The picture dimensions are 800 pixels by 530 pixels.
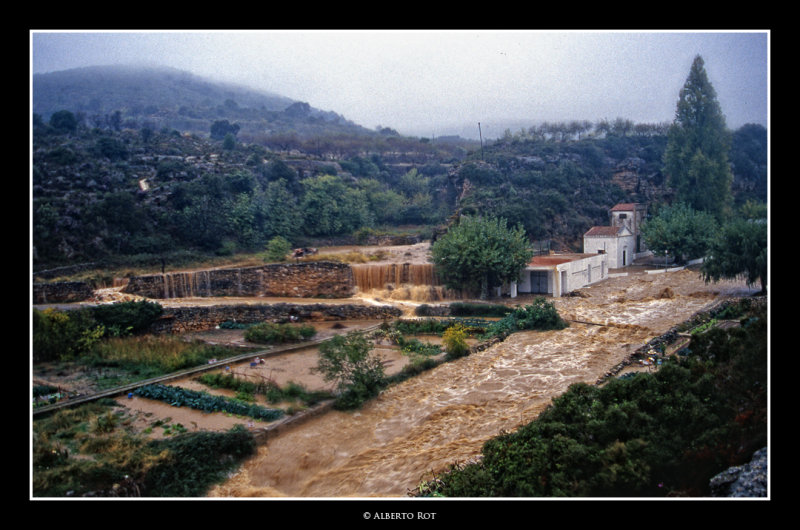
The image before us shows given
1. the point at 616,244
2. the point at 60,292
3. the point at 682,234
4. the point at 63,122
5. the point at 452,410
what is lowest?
the point at 452,410

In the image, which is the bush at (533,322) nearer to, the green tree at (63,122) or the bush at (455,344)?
the bush at (455,344)

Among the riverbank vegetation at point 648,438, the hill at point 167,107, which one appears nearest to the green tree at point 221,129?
the hill at point 167,107

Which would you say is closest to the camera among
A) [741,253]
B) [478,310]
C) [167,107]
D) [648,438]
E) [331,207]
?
[648,438]

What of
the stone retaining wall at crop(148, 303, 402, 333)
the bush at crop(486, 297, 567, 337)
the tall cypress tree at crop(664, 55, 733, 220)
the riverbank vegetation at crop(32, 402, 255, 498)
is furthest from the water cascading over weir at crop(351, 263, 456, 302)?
the riverbank vegetation at crop(32, 402, 255, 498)

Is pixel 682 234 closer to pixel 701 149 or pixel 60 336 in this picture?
pixel 701 149

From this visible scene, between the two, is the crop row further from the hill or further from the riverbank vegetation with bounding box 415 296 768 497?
the hill

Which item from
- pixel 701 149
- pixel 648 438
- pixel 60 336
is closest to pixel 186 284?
pixel 60 336
